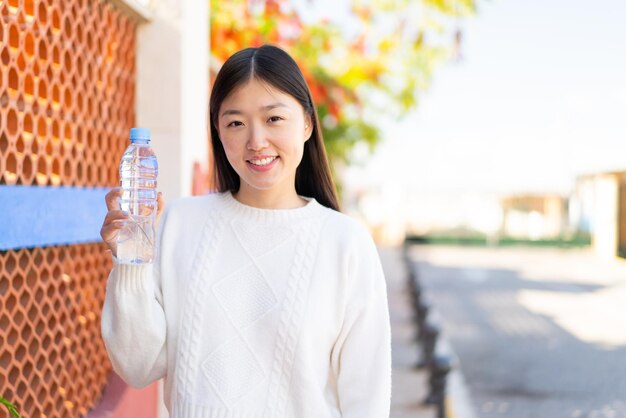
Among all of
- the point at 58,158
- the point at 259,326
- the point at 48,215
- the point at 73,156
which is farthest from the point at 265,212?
the point at 73,156

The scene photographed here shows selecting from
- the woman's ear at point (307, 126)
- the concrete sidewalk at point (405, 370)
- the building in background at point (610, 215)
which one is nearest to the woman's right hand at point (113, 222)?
the woman's ear at point (307, 126)

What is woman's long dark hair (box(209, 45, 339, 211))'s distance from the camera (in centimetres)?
214

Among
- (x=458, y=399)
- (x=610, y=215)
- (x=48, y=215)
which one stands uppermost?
(x=48, y=215)

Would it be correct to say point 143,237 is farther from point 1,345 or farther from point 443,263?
point 443,263

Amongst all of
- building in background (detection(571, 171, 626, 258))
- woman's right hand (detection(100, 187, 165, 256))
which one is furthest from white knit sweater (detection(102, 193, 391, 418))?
building in background (detection(571, 171, 626, 258))

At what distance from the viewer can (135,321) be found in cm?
205

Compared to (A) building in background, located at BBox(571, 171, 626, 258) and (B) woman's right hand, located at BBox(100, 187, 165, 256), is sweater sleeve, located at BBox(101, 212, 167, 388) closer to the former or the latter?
(B) woman's right hand, located at BBox(100, 187, 165, 256)

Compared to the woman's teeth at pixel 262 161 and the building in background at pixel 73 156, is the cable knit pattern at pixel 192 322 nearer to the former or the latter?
the woman's teeth at pixel 262 161

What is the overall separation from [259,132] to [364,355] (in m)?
0.59

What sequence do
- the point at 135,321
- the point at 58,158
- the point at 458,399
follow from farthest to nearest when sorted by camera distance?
the point at 458,399 < the point at 58,158 < the point at 135,321

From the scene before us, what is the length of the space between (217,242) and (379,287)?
41 centimetres

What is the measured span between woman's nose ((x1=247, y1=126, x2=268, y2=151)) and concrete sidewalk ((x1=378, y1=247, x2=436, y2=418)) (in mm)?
5777

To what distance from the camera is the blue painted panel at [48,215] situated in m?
2.65

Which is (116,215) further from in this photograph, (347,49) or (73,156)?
(347,49)
